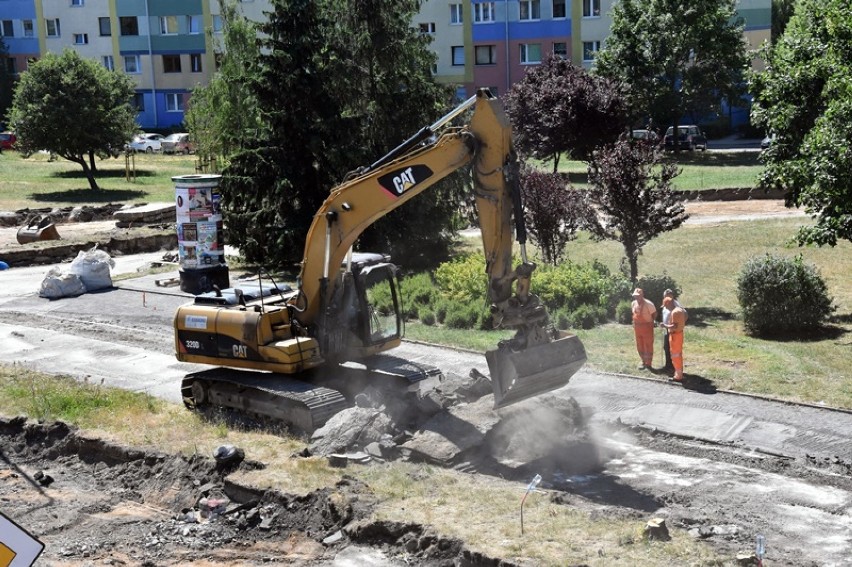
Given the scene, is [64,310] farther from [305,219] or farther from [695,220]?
[695,220]

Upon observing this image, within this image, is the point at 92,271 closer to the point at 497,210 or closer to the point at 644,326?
the point at 644,326

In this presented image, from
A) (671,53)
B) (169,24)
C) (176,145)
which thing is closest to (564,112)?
(671,53)

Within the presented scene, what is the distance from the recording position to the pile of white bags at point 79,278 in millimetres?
25406

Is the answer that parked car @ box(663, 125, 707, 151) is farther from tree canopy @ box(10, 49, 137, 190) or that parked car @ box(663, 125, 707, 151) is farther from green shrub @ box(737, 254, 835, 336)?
green shrub @ box(737, 254, 835, 336)

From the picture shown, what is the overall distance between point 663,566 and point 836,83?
38.8ft

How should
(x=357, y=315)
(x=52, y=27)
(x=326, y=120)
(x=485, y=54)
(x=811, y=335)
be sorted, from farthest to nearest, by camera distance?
1. (x=52, y=27)
2. (x=485, y=54)
3. (x=326, y=120)
4. (x=811, y=335)
5. (x=357, y=315)

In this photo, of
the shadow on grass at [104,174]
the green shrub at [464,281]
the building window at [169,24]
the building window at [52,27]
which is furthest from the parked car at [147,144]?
the green shrub at [464,281]

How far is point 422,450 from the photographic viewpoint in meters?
12.6

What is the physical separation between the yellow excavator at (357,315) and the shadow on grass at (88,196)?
31.6 m

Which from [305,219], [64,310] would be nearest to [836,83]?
[305,219]

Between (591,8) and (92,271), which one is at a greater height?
(591,8)

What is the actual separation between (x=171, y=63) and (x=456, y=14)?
19436 millimetres

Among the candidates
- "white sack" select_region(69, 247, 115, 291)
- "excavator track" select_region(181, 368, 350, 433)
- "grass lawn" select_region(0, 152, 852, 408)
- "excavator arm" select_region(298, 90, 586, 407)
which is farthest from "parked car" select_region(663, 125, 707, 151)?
"excavator arm" select_region(298, 90, 586, 407)

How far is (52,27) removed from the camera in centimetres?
6831
